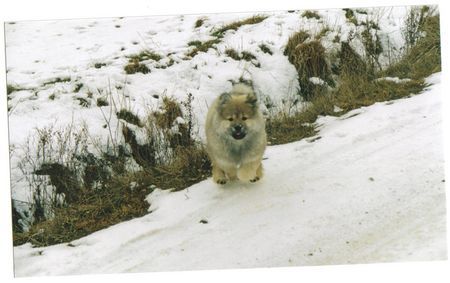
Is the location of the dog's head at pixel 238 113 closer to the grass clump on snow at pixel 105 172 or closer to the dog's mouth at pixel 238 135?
the dog's mouth at pixel 238 135

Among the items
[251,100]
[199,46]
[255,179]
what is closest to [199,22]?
[199,46]

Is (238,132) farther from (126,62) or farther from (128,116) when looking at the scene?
(126,62)

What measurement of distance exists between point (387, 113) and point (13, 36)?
388 cm

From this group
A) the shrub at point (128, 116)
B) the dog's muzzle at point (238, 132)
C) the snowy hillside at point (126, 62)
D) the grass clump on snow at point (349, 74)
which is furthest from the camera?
the grass clump on snow at point (349, 74)

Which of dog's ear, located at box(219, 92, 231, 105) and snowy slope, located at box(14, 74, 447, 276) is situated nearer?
snowy slope, located at box(14, 74, 447, 276)

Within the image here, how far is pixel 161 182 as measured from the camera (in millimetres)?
5016

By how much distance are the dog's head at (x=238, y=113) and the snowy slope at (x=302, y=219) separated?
0.59 m

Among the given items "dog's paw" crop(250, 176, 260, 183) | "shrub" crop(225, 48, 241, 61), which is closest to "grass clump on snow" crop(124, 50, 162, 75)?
"shrub" crop(225, 48, 241, 61)

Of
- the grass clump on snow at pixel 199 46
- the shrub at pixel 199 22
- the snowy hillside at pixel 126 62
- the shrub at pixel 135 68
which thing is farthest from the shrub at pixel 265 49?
the shrub at pixel 135 68

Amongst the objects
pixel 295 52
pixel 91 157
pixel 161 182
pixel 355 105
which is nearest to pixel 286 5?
pixel 295 52

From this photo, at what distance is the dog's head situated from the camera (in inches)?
174

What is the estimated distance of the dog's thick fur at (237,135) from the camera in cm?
444

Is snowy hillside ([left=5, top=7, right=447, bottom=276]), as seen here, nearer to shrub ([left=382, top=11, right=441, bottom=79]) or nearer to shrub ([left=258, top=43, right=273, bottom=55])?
shrub ([left=258, top=43, right=273, bottom=55])

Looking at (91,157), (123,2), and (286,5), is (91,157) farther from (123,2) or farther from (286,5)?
(286,5)
